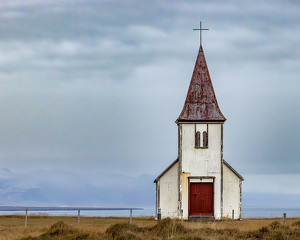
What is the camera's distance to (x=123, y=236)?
86.9 ft

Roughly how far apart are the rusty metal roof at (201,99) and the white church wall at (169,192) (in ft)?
14.1

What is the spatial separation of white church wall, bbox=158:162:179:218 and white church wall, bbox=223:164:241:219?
3.89 metres

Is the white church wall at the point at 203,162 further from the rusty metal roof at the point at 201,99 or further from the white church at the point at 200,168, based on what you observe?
the rusty metal roof at the point at 201,99

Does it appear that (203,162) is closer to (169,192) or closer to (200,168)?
(200,168)

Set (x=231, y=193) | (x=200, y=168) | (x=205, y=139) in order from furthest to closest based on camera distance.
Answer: (x=231, y=193)
(x=205, y=139)
(x=200, y=168)

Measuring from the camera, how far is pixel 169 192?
41594mm

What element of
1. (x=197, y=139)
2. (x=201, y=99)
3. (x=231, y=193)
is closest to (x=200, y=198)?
(x=231, y=193)

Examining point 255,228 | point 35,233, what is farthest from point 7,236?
point 255,228

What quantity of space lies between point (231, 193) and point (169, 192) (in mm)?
4965

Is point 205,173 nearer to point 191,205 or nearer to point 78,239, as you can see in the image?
point 191,205

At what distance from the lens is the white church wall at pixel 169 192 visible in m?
41.1

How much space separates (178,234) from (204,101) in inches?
656

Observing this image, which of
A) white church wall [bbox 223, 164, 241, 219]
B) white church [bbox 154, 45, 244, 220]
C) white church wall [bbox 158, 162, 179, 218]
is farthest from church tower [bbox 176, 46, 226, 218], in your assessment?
white church wall [bbox 158, 162, 179, 218]

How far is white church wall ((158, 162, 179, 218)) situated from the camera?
135 ft
